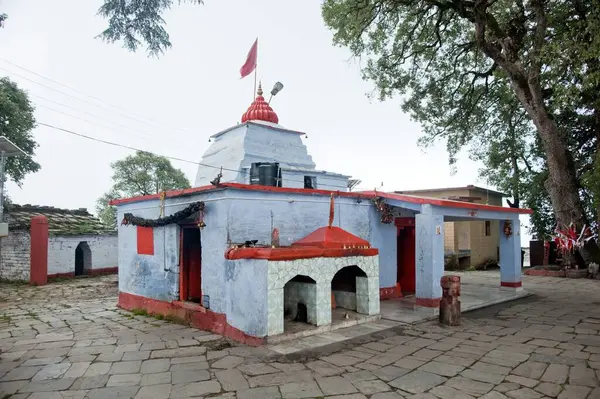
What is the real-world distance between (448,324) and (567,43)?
28.0 ft

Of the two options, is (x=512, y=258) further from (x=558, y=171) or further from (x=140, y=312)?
(x=140, y=312)

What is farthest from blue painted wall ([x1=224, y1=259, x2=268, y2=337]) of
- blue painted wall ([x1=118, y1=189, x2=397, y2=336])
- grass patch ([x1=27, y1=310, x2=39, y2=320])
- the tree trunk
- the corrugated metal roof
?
the corrugated metal roof

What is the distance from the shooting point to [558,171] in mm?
15859

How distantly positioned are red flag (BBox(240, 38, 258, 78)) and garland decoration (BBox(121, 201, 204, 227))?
214 inches

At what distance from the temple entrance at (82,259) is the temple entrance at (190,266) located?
42.1 ft

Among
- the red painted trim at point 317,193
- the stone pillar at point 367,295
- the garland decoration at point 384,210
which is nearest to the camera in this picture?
the red painted trim at point 317,193

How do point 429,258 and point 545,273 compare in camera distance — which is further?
point 545,273

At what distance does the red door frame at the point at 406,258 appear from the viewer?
1196 cm

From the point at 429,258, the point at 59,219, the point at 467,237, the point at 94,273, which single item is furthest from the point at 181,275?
the point at 467,237

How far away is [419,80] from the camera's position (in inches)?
751

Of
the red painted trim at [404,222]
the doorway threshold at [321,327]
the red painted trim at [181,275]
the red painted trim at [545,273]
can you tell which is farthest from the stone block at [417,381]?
the red painted trim at [545,273]

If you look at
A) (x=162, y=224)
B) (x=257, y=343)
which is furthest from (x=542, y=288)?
(x=162, y=224)

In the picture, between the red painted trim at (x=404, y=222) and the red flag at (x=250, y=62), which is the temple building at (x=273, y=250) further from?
the red flag at (x=250, y=62)

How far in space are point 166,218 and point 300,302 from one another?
339 centimetres
